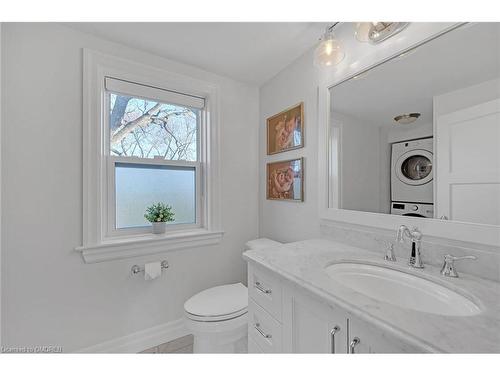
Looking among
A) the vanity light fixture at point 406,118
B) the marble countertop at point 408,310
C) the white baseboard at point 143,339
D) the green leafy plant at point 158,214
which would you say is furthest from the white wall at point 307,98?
the white baseboard at point 143,339

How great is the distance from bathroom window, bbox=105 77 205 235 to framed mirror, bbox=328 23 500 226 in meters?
1.18

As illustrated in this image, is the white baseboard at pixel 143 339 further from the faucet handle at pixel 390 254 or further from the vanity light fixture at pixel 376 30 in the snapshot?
the vanity light fixture at pixel 376 30

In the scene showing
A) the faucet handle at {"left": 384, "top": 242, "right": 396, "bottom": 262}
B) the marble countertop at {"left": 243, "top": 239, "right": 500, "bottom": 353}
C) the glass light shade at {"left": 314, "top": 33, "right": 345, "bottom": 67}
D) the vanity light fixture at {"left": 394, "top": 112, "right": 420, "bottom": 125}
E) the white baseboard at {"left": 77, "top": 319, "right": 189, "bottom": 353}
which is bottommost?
the white baseboard at {"left": 77, "top": 319, "right": 189, "bottom": 353}

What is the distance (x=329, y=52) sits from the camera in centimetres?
123

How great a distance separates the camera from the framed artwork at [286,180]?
5.34 feet

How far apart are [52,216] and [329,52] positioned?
187 centimetres

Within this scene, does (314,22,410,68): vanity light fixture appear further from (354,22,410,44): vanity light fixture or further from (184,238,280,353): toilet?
(184,238,280,353): toilet

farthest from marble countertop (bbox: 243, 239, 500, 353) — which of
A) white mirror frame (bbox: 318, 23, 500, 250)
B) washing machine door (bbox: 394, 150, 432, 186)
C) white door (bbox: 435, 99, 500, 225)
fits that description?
washing machine door (bbox: 394, 150, 432, 186)

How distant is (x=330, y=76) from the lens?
1.39 meters

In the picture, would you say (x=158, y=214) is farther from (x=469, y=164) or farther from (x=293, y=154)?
(x=469, y=164)

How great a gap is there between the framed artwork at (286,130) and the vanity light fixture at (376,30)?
532 millimetres

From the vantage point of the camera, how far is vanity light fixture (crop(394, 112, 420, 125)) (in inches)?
39.9

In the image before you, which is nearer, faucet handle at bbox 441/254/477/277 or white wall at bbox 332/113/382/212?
faucet handle at bbox 441/254/477/277

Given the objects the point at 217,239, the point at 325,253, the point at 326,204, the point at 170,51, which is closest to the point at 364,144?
the point at 326,204
